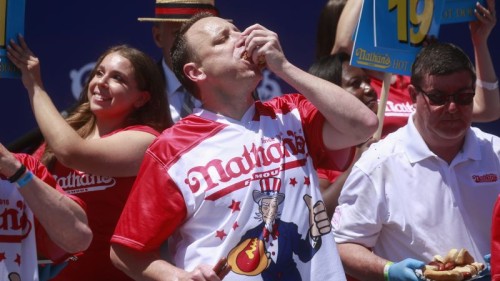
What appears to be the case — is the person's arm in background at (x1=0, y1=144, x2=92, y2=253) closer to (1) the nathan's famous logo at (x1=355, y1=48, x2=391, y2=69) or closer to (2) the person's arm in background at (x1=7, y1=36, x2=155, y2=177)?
(2) the person's arm in background at (x1=7, y1=36, x2=155, y2=177)

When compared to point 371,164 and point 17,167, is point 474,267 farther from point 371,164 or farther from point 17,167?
point 17,167

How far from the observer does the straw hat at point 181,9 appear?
5090 millimetres

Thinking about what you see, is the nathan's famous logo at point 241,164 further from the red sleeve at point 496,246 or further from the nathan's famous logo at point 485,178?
the nathan's famous logo at point 485,178

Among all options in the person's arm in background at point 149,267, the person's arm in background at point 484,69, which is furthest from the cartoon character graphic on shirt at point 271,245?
the person's arm in background at point 484,69

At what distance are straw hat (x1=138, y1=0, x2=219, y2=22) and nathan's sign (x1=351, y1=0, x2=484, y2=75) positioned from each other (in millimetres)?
841

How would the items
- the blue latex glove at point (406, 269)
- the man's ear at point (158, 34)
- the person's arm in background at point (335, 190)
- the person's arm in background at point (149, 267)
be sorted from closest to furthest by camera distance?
the person's arm in background at point (149, 267)
the blue latex glove at point (406, 269)
the person's arm in background at point (335, 190)
the man's ear at point (158, 34)

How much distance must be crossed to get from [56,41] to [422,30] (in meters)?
1.88

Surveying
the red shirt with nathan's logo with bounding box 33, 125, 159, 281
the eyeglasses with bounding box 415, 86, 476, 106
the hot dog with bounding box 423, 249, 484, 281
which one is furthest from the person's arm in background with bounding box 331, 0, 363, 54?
the hot dog with bounding box 423, 249, 484, 281

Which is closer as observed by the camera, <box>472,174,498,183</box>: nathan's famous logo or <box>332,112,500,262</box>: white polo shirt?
<box>332,112,500,262</box>: white polo shirt

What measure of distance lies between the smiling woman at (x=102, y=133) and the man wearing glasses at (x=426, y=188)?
780 millimetres

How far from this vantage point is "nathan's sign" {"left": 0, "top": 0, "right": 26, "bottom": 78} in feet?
13.6

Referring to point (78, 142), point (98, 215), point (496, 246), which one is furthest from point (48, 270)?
point (496, 246)

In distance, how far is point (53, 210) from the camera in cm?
350

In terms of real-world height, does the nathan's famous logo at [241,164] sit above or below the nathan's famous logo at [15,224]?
above
